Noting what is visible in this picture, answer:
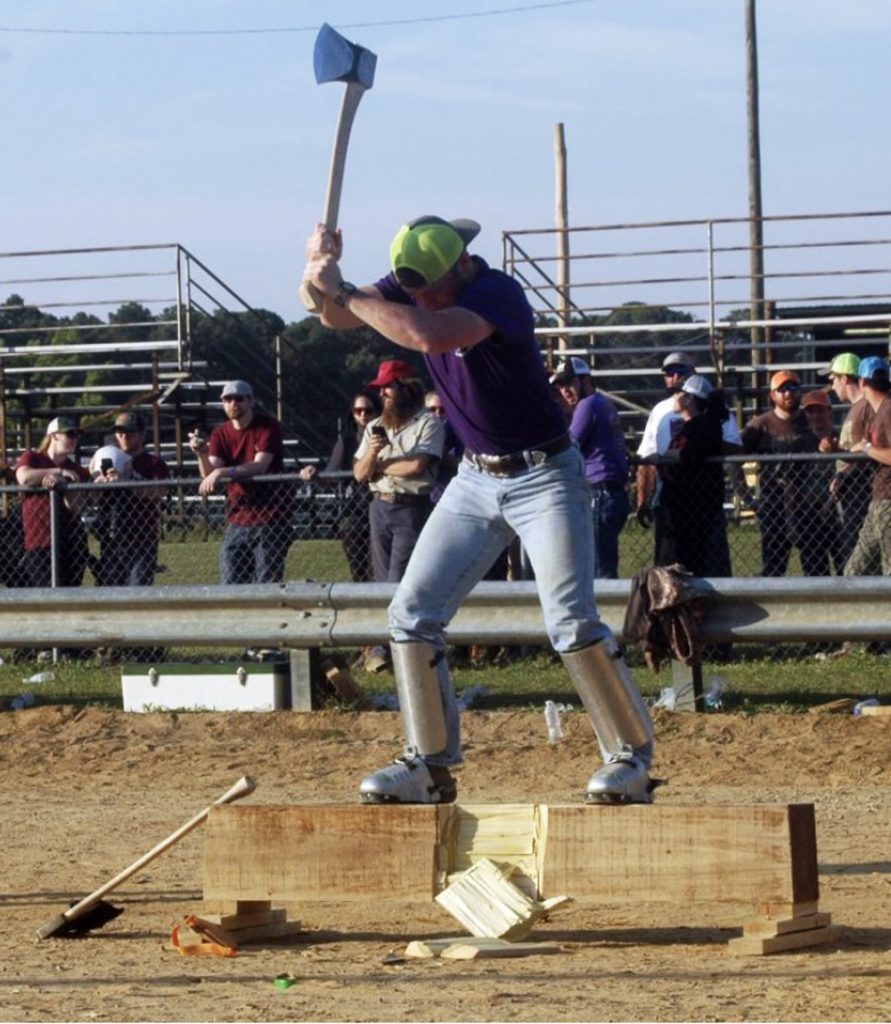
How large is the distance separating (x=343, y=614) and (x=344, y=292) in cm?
597

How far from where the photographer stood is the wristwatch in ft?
21.8

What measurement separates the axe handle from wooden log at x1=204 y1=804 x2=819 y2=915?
5.79 ft

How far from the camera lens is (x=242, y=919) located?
706 centimetres

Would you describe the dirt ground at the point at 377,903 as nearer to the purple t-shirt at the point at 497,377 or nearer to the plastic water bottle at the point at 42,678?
the plastic water bottle at the point at 42,678

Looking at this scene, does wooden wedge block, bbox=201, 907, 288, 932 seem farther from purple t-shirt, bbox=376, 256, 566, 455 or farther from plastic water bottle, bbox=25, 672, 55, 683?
plastic water bottle, bbox=25, 672, 55, 683

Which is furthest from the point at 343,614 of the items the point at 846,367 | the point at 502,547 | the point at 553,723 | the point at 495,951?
the point at 495,951

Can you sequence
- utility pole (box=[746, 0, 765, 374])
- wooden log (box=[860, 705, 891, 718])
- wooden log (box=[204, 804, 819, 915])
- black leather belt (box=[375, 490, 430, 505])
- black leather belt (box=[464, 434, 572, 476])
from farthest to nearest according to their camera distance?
utility pole (box=[746, 0, 765, 374]) → black leather belt (box=[375, 490, 430, 505]) → wooden log (box=[860, 705, 891, 718]) → black leather belt (box=[464, 434, 572, 476]) → wooden log (box=[204, 804, 819, 915])

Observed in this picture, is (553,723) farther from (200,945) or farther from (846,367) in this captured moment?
(200,945)

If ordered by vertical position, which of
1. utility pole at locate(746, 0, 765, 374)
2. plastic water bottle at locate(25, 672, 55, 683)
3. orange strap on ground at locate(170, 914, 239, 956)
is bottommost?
plastic water bottle at locate(25, 672, 55, 683)

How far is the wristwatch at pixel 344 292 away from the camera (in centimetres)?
666

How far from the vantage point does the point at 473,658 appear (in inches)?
550

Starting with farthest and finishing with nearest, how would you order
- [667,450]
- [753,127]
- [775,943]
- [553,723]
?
[753,127], [667,450], [553,723], [775,943]

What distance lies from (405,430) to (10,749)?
10.7 feet

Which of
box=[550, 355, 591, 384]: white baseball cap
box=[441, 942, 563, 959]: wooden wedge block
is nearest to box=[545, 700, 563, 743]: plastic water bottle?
box=[550, 355, 591, 384]: white baseball cap
